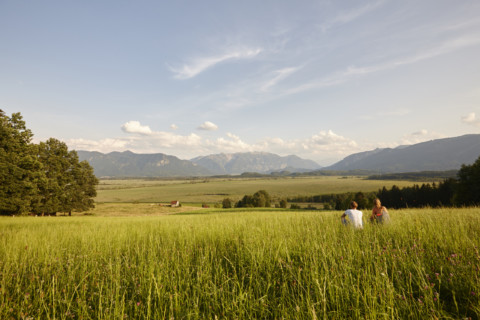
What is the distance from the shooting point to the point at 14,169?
2558 centimetres

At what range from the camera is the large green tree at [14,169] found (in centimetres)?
2541

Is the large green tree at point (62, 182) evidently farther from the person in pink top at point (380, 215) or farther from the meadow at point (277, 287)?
the person in pink top at point (380, 215)

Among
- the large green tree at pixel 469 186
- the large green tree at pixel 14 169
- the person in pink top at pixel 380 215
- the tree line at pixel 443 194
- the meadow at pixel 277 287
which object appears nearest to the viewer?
the meadow at pixel 277 287

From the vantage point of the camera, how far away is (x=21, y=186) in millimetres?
26578

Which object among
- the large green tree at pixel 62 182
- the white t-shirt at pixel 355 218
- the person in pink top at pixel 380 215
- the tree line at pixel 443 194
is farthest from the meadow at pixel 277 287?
the large green tree at pixel 62 182

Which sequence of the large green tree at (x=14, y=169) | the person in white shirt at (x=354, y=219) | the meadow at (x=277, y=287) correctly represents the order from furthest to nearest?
the large green tree at (x=14, y=169) → the person in white shirt at (x=354, y=219) → the meadow at (x=277, y=287)

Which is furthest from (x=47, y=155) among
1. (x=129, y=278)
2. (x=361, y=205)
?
(x=361, y=205)

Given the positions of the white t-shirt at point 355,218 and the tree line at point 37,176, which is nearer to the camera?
the white t-shirt at point 355,218

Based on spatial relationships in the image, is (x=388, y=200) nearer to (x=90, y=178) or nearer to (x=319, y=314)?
(x=319, y=314)

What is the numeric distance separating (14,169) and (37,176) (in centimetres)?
414

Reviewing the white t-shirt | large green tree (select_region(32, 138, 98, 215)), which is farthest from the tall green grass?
large green tree (select_region(32, 138, 98, 215))

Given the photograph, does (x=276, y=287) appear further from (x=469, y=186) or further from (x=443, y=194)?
(x=443, y=194)

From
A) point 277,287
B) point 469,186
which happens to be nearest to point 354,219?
point 277,287

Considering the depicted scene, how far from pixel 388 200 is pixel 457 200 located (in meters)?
23.1
